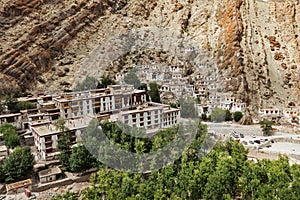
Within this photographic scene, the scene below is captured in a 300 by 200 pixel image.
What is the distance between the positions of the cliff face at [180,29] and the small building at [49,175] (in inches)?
312

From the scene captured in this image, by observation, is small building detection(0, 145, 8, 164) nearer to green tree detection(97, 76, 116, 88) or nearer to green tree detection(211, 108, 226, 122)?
green tree detection(97, 76, 116, 88)

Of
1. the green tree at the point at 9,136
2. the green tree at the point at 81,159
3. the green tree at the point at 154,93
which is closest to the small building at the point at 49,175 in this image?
the green tree at the point at 81,159

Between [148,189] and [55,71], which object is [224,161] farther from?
[55,71]

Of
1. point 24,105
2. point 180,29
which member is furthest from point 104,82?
point 180,29

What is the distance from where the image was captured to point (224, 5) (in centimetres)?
1902

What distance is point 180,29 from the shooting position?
19375 mm

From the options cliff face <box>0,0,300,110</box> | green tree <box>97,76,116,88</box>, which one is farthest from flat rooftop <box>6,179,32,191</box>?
cliff face <box>0,0,300,110</box>

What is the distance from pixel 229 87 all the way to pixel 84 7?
35.3 feet

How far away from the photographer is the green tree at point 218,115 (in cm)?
1284

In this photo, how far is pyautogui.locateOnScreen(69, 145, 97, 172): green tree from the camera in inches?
307

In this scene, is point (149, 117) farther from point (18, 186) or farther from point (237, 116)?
point (237, 116)

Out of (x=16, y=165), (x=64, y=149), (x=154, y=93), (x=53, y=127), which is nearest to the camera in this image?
(x=16, y=165)

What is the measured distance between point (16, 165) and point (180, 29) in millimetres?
14491

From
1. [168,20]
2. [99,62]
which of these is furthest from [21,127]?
[168,20]
